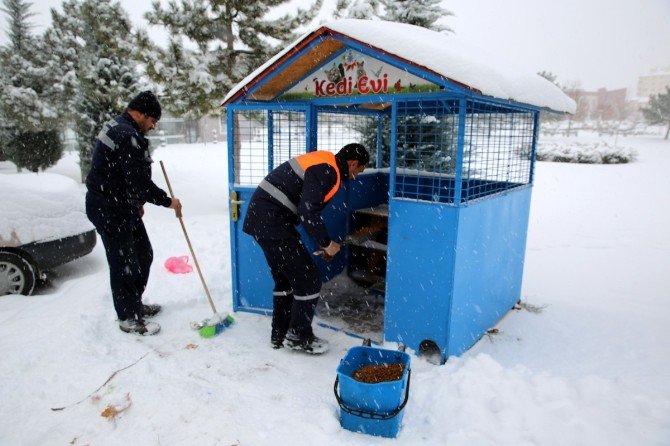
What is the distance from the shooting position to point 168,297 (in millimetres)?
5383

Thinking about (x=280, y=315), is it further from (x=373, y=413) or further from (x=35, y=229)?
(x=35, y=229)

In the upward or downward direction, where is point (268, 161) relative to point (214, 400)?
upward

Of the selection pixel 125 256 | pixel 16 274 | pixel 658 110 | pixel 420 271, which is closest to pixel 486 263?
pixel 420 271

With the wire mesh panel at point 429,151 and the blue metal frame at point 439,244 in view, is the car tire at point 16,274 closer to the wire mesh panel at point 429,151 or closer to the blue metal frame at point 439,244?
the blue metal frame at point 439,244

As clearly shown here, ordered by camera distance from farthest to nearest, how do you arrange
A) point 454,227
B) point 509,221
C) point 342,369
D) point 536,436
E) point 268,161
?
1. point 268,161
2. point 509,221
3. point 454,227
4. point 342,369
5. point 536,436

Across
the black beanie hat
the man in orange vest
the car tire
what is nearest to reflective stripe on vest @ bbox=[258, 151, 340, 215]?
the man in orange vest

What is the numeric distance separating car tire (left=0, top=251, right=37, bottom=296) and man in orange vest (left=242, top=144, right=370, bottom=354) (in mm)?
3274

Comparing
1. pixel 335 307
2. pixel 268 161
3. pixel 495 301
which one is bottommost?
pixel 335 307

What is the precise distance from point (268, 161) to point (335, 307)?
2006 millimetres

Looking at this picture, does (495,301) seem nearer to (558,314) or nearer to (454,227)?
(558,314)

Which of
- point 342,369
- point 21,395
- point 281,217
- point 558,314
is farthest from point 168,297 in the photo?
point 558,314

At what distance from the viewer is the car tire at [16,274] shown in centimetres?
511

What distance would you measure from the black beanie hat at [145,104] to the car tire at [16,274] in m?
2.61

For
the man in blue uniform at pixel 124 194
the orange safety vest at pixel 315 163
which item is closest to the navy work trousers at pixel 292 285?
the orange safety vest at pixel 315 163
